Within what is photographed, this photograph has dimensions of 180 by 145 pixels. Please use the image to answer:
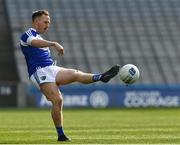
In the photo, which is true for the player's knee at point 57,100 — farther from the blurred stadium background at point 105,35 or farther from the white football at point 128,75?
the blurred stadium background at point 105,35

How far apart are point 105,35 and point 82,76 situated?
34.0 m

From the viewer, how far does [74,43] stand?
144 ft

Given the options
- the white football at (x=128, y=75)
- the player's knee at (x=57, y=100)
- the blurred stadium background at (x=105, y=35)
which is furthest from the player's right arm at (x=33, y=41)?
the blurred stadium background at (x=105, y=35)

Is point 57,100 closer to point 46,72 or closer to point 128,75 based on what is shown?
point 46,72

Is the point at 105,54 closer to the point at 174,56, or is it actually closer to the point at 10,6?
the point at 174,56

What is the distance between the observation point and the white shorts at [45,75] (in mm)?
11164

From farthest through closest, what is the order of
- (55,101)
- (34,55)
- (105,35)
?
(105,35)
(34,55)
(55,101)

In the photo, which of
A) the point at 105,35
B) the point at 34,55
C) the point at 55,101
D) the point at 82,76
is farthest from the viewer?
the point at 105,35

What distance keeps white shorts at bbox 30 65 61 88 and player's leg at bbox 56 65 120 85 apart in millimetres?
73

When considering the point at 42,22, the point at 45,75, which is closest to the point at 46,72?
the point at 45,75

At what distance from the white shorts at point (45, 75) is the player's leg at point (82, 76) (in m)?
0.07

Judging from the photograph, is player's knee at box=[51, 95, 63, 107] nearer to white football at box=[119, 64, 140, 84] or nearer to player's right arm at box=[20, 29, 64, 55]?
player's right arm at box=[20, 29, 64, 55]

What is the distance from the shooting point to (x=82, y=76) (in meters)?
11.0

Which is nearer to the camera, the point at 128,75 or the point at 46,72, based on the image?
the point at 46,72
